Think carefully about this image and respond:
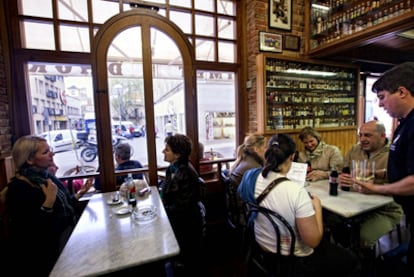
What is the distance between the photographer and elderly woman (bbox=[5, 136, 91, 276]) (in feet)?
4.58

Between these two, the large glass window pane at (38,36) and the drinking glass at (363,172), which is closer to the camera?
the drinking glass at (363,172)

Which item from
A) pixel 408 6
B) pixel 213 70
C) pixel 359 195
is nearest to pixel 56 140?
pixel 213 70

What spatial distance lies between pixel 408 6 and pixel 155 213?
2.99 m

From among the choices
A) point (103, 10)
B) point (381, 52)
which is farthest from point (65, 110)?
point (381, 52)

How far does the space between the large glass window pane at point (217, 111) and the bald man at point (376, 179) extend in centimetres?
147

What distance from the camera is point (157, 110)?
2.51m

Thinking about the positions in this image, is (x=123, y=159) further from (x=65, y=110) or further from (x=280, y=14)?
(x=280, y=14)

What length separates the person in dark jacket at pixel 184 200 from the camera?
5.82ft

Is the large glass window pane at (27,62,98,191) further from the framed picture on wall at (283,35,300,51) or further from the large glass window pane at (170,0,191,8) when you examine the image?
the framed picture on wall at (283,35,300,51)

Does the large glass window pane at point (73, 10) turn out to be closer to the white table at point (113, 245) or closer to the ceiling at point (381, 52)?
the white table at point (113, 245)

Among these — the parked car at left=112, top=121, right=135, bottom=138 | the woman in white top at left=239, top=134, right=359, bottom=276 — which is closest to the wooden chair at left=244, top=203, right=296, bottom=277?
the woman in white top at left=239, top=134, right=359, bottom=276

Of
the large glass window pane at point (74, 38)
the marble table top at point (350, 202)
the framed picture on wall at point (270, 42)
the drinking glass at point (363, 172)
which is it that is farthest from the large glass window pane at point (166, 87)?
the drinking glass at point (363, 172)

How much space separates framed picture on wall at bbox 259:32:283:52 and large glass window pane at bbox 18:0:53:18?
235 centimetres

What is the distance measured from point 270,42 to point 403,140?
2034 millimetres
